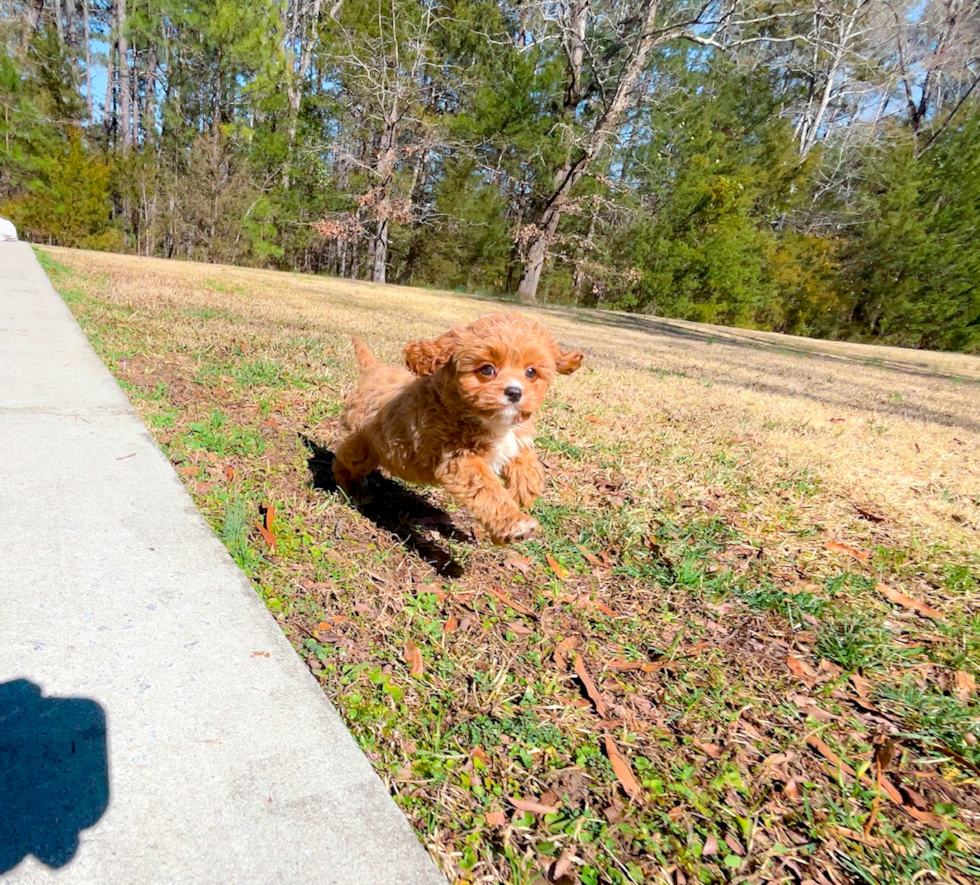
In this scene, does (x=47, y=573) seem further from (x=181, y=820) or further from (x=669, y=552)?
(x=669, y=552)

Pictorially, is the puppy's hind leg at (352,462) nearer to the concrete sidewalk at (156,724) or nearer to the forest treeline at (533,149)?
the concrete sidewalk at (156,724)

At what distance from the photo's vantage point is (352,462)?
338 cm

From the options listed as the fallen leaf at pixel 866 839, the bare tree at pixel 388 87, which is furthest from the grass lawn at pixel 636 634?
the bare tree at pixel 388 87

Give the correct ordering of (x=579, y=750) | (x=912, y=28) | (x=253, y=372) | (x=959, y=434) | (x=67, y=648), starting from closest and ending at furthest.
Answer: (x=67, y=648), (x=579, y=750), (x=253, y=372), (x=959, y=434), (x=912, y=28)

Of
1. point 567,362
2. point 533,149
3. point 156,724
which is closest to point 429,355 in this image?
point 567,362

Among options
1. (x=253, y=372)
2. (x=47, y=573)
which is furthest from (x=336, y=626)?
(x=253, y=372)

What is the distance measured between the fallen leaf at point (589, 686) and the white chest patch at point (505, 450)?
3.41 ft

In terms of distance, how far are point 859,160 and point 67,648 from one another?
40452mm

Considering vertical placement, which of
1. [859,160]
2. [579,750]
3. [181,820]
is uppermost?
[859,160]

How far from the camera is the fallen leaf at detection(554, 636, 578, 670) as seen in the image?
88.4 inches

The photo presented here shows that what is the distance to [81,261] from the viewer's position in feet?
41.3

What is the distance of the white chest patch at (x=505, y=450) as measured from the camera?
113 inches

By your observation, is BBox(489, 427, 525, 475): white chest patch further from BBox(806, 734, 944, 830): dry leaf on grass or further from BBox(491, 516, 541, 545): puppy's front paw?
BBox(806, 734, 944, 830): dry leaf on grass

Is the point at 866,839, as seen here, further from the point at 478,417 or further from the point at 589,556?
the point at 478,417
